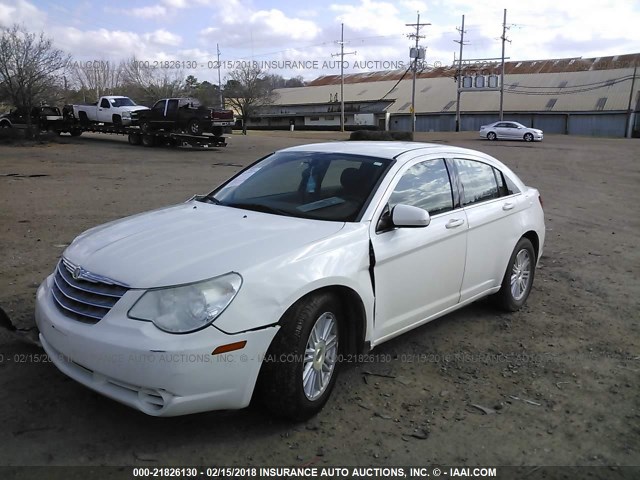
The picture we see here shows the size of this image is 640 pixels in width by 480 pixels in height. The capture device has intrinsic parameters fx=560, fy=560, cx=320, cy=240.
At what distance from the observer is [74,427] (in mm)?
3184

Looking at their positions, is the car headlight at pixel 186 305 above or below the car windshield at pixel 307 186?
below

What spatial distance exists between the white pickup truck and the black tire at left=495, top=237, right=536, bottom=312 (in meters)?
25.1

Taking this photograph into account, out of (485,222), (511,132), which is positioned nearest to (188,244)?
(485,222)

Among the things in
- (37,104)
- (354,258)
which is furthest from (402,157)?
(37,104)

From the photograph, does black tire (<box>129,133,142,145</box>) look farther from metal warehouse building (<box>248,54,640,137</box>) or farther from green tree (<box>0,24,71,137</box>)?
metal warehouse building (<box>248,54,640,137</box>)

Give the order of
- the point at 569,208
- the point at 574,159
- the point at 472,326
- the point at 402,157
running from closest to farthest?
the point at 402,157
the point at 472,326
the point at 569,208
the point at 574,159

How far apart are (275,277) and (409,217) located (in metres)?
1.09

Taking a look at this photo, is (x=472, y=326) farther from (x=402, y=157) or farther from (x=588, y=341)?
(x=402, y=157)

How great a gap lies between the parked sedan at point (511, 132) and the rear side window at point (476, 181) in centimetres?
3790

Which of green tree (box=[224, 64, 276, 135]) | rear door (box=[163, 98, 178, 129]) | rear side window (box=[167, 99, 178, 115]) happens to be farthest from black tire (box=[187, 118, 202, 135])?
green tree (box=[224, 64, 276, 135])

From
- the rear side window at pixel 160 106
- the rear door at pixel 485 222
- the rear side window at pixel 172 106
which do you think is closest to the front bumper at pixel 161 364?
the rear door at pixel 485 222

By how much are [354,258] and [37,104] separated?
2944cm

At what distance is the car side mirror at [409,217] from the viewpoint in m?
3.67

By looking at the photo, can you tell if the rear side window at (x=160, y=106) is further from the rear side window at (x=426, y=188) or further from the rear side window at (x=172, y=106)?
the rear side window at (x=426, y=188)
